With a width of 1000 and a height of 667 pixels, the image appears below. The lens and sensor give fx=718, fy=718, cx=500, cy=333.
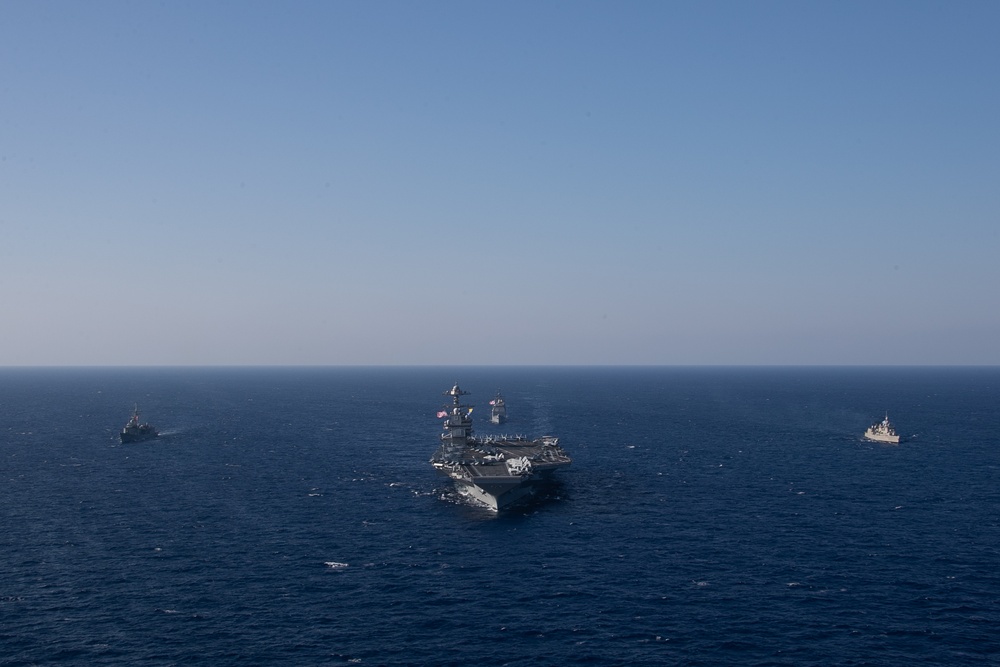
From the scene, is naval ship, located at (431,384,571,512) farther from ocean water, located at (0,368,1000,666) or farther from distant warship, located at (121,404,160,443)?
distant warship, located at (121,404,160,443)

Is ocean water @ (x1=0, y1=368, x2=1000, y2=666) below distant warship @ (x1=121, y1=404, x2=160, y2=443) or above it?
below

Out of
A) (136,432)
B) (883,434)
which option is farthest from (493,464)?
(883,434)

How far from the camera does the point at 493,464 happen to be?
130m

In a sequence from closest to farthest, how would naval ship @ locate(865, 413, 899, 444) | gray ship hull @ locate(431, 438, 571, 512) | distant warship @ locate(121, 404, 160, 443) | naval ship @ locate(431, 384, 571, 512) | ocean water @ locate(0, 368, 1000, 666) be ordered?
ocean water @ locate(0, 368, 1000, 666) → gray ship hull @ locate(431, 438, 571, 512) → naval ship @ locate(431, 384, 571, 512) → naval ship @ locate(865, 413, 899, 444) → distant warship @ locate(121, 404, 160, 443)

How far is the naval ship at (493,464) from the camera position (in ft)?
370

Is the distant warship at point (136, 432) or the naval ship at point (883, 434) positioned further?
the distant warship at point (136, 432)

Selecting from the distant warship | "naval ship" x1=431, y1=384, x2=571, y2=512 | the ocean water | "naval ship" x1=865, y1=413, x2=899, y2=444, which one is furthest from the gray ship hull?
"naval ship" x1=865, y1=413, x2=899, y2=444

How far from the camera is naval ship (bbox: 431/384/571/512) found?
113 m

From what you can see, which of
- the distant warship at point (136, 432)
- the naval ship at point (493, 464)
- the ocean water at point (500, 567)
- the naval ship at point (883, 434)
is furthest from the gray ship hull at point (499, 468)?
the naval ship at point (883, 434)

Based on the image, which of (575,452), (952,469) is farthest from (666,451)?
(952,469)

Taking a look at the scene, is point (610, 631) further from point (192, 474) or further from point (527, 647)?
point (192, 474)

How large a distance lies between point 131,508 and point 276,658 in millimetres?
60508

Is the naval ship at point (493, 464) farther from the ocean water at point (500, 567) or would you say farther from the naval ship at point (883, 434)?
the naval ship at point (883, 434)

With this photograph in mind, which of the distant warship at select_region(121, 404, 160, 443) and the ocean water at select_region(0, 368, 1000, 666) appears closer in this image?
the ocean water at select_region(0, 368, 1000, 666)
